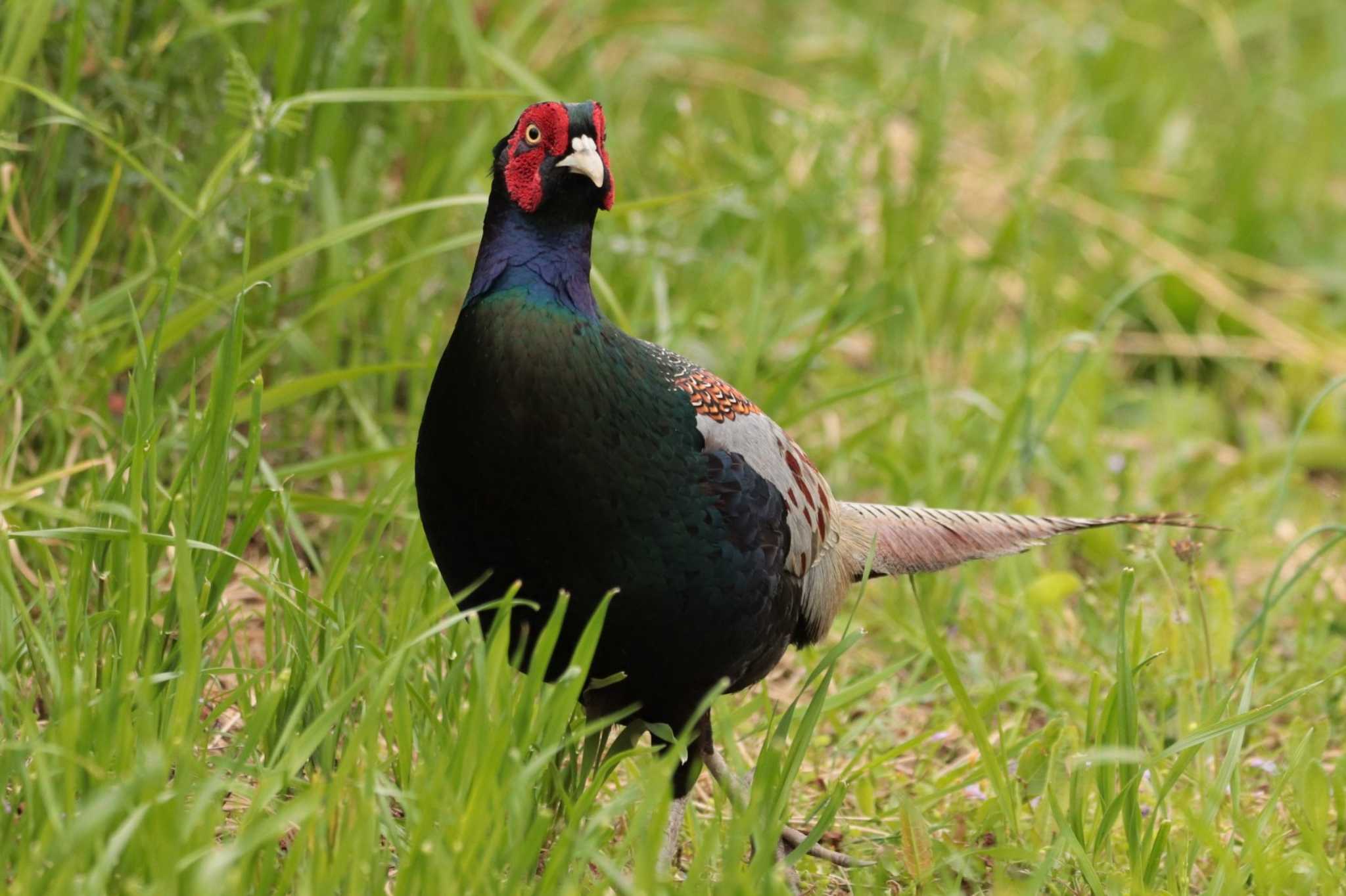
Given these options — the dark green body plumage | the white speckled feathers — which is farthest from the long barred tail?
the dark green body plumage

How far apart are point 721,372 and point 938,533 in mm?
1229

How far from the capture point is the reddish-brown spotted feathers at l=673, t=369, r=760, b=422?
2.83 meters

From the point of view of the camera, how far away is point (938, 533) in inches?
137

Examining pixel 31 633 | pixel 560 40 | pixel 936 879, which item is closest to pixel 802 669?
pixel 936 879

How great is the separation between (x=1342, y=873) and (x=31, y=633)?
2272 millimetres

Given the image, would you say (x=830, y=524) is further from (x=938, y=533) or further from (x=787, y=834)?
(x=787, y=834)

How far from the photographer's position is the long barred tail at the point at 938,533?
3402 millimetres

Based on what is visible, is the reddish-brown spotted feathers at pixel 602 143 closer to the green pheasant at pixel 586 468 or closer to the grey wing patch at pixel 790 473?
the green pheasant at pixel 586 468

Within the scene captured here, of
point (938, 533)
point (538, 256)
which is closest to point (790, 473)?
point (938, 533)

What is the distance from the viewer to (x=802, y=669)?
159 inches

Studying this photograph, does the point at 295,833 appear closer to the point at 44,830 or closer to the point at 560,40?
the point at 44,830

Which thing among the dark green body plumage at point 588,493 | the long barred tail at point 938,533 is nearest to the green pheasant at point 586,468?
the dark green body plumage at point 588,493

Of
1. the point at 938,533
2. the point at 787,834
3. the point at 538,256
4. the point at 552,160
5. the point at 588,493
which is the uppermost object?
the point at 552,160

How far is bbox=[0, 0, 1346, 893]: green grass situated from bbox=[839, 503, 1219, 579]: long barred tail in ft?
0.57
